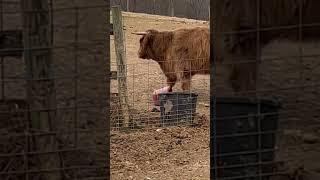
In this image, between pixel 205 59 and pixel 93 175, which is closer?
pixel 93 175

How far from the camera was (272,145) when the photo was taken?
3.10 m

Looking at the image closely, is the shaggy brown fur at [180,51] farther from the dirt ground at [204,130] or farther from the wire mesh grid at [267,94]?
the wire mesh grid at [267,94]

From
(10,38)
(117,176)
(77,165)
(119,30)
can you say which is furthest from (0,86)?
(119,30)

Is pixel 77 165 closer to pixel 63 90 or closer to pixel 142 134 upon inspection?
pixel 63 90

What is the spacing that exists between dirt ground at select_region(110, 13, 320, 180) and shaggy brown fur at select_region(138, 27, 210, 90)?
479mm

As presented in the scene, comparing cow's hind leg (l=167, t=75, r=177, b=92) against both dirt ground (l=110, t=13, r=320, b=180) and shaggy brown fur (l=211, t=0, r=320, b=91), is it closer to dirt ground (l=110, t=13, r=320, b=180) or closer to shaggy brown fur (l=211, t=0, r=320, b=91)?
dirt ground (l=110, t=13, r=320, b=180)

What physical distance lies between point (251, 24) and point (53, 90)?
1023mm

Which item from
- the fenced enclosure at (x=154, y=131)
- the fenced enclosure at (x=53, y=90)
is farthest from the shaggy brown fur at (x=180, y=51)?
the fenced enclosure at (x=53, y=90)

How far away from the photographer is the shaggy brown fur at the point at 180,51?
11016 mm

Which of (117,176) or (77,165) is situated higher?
(77,165)

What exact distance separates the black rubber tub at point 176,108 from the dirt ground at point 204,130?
0.79ft

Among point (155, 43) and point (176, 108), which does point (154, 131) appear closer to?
point (176, 108)

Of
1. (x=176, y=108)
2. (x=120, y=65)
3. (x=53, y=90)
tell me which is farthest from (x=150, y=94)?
(x=53, y=90)

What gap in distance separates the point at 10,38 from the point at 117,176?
3.38 metres
